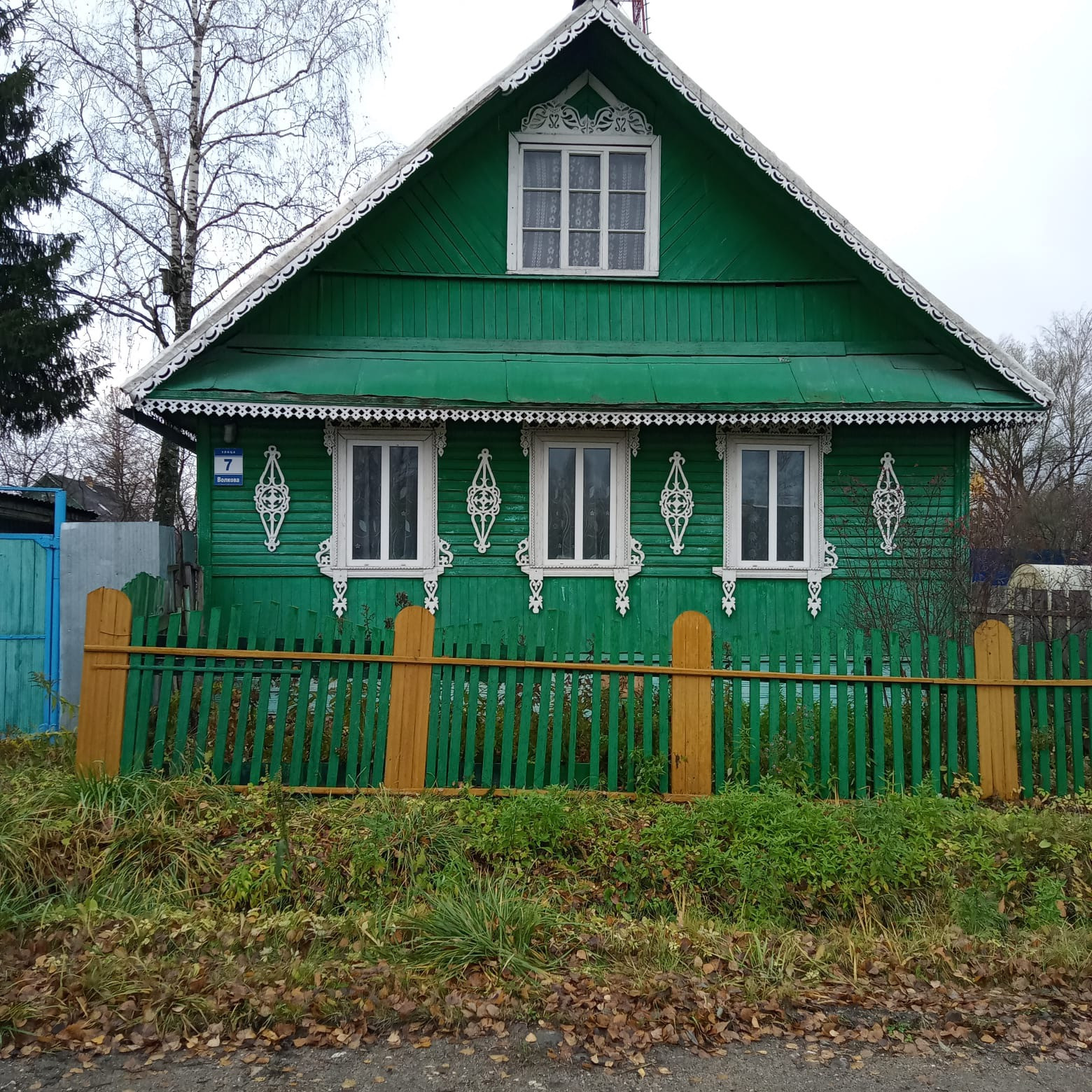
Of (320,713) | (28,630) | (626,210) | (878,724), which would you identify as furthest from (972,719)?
(28,630)

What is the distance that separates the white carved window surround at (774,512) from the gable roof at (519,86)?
1.89m

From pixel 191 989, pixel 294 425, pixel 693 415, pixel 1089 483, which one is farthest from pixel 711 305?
pixel 1089 483

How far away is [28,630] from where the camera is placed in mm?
7668

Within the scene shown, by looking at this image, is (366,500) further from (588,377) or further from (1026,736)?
(1026,736)

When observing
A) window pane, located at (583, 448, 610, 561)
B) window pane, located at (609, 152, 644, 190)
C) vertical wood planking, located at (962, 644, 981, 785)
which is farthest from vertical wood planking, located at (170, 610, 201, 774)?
window pane, located at (609, 152, 644, 190)

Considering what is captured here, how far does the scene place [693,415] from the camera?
860cm

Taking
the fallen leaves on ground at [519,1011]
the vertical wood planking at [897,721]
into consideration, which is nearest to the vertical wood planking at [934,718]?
the vertical wood planking at [897,721]

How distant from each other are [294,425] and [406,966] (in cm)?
681

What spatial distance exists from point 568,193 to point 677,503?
3908 millimetres

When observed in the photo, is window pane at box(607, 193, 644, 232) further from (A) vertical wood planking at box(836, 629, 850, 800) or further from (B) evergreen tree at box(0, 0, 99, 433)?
(B) evergreen tree at box(0, 0, 99, 433)

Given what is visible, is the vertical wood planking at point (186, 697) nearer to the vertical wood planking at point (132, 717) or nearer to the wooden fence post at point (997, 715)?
the vertical wood planking at point (132, 717)

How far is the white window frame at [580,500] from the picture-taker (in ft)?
31.2

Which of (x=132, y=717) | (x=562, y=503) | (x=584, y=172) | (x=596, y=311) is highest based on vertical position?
(x=584, y=172)

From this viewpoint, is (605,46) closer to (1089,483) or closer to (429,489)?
(429,489)
